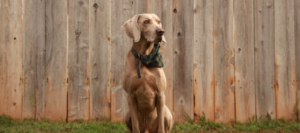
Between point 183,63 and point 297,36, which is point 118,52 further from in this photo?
point 297,36

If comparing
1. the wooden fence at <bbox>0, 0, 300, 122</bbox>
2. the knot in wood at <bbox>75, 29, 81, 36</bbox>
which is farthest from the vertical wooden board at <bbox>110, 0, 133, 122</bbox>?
the knot in wood at <bbox>75, 29, 81, 36</bbox>

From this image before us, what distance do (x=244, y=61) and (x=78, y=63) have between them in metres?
2.62

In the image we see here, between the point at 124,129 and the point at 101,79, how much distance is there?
0.85 metres

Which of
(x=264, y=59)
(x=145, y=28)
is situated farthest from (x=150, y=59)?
(x=264, y=59)

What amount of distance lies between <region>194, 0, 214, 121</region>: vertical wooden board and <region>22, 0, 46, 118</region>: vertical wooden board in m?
2.39

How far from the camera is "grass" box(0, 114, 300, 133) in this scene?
10.1ft

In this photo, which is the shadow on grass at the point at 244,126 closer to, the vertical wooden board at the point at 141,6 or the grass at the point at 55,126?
the grass at the point at 55,126

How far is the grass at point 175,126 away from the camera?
10.1 feet

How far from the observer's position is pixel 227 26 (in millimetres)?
3527

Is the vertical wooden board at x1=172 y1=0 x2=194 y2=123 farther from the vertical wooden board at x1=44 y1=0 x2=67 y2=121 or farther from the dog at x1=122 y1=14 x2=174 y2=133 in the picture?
the vertical wooden board at x1=44 y1=0 x2=67 y2=121

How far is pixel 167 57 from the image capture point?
3471 millimetres

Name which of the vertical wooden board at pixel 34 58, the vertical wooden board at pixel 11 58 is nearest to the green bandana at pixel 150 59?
the vertical wooden board at pixel 34 58

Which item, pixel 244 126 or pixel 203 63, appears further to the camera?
pixel 203 63

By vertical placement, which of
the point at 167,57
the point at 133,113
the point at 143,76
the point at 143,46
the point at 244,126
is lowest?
the point at 244,126
